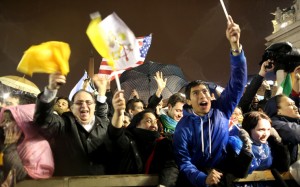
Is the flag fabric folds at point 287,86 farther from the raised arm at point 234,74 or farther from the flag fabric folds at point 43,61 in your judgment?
the flag fabric folds at point 43,61

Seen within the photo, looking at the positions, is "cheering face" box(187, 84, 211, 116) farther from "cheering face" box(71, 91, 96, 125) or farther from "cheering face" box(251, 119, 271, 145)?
"cheering face" box(71, 91, 96, 125)

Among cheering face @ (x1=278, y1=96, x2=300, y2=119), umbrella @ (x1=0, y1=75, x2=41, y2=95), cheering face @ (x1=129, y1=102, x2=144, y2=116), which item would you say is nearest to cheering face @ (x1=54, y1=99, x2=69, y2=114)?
umbrella @ (x1=0, y1=75, x2=41, y2=95)

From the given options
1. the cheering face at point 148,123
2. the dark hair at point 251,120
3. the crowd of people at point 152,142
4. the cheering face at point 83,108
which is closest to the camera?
the crowd of people at point 152,142

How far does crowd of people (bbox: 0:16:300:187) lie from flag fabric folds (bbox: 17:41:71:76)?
0.08 m

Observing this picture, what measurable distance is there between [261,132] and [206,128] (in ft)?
2.13

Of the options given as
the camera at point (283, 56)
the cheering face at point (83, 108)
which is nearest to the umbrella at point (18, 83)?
the cheering face at point (83, 108)

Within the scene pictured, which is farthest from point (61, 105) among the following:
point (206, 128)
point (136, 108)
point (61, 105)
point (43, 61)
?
point (206, 128)

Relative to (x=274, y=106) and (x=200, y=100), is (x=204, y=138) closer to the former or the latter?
(x=200, y=100)

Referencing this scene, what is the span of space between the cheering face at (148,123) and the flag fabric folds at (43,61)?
1.32m

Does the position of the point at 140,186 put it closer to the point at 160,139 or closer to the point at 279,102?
the point at 160,139

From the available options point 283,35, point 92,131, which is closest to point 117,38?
point 92,131

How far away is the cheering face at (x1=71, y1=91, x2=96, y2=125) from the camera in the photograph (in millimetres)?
3441

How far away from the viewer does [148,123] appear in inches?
157

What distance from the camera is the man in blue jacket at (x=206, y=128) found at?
125 inches
